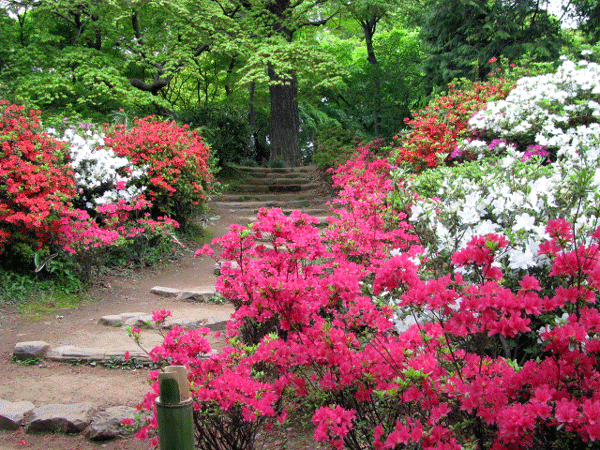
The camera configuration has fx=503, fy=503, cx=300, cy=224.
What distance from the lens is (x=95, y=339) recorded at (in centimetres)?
474

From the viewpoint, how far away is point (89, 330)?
5.04 meters

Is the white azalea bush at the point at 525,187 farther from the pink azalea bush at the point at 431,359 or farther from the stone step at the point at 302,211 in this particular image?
the stone step at the point at 302,211

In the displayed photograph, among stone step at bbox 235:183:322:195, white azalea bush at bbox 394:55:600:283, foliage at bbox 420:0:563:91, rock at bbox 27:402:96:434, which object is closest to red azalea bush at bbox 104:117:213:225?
stone step at bbox 235:183:322:195

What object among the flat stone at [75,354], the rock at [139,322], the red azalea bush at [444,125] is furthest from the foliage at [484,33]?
the flat stone at [75,354]

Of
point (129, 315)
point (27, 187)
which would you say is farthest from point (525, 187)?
point (27, 187)

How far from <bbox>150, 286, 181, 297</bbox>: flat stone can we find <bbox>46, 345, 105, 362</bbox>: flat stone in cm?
181

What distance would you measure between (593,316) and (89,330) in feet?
15.2

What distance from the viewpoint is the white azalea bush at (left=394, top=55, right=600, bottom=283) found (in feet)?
7.95

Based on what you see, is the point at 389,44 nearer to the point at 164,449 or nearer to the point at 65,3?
the point at 65,3

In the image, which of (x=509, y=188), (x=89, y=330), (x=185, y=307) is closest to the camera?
(x=509, y=188)

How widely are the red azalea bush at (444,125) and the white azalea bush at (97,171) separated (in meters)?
4.01

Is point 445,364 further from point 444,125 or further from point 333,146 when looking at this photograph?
point 333,146

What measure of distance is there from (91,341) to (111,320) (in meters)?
0.50

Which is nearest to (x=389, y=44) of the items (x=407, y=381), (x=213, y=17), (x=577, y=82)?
(x=213, y=17)
